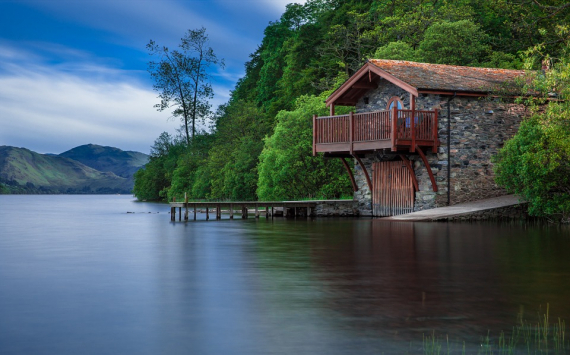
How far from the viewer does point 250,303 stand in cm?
830

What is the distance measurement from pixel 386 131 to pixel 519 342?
68.5 feet

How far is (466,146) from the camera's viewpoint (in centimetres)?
2731

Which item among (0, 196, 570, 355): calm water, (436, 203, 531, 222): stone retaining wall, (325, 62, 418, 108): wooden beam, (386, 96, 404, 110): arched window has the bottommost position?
(0, 196, 570, 355): calm water

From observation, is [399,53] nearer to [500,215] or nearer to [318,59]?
[500,215]

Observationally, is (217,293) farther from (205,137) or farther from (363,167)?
(205,137)

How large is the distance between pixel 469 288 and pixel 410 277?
1378 mm

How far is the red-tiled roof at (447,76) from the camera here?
2664 centimetres

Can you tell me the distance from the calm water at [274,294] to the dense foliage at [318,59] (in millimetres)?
12555

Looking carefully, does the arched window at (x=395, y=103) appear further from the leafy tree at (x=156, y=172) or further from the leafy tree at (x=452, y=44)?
the leafy tree at (x=156, y=172)

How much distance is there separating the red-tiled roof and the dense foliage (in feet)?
8.01

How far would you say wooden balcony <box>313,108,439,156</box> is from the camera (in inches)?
1041

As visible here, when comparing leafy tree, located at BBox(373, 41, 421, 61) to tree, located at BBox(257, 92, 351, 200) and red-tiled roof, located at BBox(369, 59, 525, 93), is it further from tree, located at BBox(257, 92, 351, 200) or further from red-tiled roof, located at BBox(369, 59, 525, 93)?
red-tiled roof, located at BBox(369, 59, 525, 93)

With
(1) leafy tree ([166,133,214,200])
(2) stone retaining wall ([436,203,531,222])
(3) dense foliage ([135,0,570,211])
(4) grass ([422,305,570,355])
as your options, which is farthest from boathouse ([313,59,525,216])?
(1) leafy tree ([166,133,214,200])

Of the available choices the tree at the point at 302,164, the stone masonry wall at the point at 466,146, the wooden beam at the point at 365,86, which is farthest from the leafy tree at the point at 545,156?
the tree at the point at 302,164
